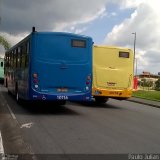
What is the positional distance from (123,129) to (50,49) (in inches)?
204

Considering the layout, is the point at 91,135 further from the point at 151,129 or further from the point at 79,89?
the point at 79,89

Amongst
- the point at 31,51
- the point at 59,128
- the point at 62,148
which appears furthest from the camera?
the point at 31,51

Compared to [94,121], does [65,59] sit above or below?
above

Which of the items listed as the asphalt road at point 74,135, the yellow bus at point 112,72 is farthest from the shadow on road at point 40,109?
the yellow bus at point 112,72

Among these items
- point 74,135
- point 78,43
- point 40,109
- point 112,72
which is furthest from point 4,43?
point 74,135

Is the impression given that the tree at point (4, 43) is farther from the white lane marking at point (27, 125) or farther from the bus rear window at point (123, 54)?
the white lane marking at point (27, 125)

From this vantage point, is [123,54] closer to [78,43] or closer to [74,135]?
[78,43]

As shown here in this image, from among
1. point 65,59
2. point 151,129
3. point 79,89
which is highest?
point 65,59

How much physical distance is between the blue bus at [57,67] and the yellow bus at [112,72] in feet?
11.8

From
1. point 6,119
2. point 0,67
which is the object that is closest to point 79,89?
point 6,119

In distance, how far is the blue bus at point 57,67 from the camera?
15.9 metres

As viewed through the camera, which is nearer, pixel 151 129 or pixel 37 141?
pixel 37 141

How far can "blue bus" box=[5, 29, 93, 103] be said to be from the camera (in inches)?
624

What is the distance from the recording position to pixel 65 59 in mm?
16297
